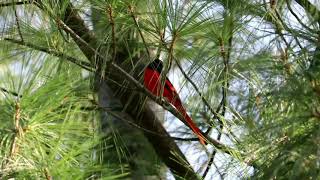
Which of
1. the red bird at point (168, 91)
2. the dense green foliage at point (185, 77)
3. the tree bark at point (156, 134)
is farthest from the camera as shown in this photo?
the tree bark at point (156, 134)

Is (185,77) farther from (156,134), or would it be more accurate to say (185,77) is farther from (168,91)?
(156,134)

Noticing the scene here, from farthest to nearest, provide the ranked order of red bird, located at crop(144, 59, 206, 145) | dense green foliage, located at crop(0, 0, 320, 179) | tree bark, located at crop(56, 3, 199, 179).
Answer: tree bark, located at crop(56, 3, 199, 179)
red bird, located at crop(144, 59, 206, 145)
dense green foliage, located at crop(0, 0, 320, 179)

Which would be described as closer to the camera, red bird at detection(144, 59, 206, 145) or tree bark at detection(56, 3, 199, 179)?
red bird at detection(144, 59, 206, 145)

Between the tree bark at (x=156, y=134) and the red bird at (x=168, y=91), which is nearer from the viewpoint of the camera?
the red bird at (x=168, y=91)

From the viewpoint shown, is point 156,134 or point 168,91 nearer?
point 168,91

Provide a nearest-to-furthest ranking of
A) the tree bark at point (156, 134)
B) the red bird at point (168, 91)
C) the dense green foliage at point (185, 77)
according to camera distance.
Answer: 1. the dense green foliage at point (185, 77)
2. the red bird at point (168, 91)
3. the tree bark at point (156, 134)

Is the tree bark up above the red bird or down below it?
below

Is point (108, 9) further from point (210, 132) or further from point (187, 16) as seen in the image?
point (210, 132)

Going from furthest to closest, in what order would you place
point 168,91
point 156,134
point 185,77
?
point 156,134, point 168,91, point 185,77

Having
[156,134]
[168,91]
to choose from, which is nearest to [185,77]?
[168,91]

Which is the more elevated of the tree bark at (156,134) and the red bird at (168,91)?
the red bird at (168,91)

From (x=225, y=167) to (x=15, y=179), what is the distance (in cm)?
47

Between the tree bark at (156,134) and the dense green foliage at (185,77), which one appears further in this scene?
the tree bark at (156,134)

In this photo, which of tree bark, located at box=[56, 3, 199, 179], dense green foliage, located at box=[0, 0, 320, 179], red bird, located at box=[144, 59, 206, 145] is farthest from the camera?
tree bark, located at box=[56, 3, 199, 179]
